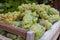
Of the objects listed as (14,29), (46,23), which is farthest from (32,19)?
(14,29)

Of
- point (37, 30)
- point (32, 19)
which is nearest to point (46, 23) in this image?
point (32, 19)

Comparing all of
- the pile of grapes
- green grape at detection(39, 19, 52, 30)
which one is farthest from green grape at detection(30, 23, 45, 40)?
green grape at detection(39, 19, 52, 30)

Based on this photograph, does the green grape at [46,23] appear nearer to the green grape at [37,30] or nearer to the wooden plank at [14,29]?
the green grape at [37,30]

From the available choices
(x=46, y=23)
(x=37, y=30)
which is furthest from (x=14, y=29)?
(x=46, y=23)

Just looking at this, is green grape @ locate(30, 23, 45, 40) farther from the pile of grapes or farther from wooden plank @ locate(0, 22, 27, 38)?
wooden plank @ locate(0, 22, 27, 38)

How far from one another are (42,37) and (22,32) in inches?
8.8

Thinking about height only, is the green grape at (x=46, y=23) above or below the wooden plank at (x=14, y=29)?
below

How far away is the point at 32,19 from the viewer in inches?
66.7

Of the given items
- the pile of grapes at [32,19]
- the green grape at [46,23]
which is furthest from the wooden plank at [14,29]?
the green grape at [46,23]

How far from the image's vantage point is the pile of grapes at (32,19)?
5.15 ft

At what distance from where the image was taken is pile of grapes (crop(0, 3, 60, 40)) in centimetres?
157

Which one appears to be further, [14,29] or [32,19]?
[32,19]

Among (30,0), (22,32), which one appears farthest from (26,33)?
(30,0)

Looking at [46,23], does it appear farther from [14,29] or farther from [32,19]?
[14,29]
